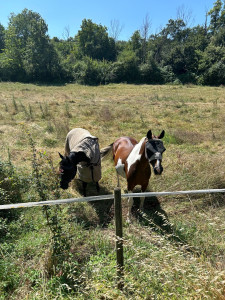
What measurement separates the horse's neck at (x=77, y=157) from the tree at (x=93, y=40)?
52215mm

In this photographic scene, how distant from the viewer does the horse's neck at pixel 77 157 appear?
387 cm

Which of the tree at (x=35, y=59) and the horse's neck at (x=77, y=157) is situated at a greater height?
the tree at (x=35, y=59)

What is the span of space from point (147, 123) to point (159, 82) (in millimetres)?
29923

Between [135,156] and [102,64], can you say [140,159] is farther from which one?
[102,64]

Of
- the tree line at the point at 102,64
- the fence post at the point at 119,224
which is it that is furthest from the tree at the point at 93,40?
the fence post at the point at 119,224

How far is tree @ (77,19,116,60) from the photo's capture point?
1914 inches

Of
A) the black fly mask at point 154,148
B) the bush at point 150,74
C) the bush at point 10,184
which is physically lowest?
the bush at point 10,184

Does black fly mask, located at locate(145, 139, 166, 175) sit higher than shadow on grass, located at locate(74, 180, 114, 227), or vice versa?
black fly mask, located at locate(145, 139, 166, 175)

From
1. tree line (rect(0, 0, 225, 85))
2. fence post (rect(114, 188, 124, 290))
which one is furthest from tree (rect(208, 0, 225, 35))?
fence post (rect(114, 188, 124, 290))

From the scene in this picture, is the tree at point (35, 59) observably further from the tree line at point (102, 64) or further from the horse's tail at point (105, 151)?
the horse's tail at point (105, 151)

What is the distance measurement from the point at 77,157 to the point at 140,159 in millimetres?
1399

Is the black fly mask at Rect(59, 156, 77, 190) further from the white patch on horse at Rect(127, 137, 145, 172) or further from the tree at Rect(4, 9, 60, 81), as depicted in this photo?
the tree at Rect(4, 9, 60, 81)

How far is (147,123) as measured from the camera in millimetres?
9602

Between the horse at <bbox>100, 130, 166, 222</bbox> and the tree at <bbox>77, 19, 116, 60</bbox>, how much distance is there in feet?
170
